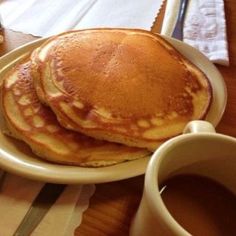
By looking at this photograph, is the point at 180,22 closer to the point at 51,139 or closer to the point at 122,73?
the point at 122,73

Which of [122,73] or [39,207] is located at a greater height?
[122,73]

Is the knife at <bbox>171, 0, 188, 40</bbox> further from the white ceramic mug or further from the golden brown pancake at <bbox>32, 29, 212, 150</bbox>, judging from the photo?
the white ceramic mug

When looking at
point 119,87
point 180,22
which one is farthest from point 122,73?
point 180,22

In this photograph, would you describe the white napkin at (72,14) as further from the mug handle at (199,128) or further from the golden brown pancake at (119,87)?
the mug handle at (199,128)

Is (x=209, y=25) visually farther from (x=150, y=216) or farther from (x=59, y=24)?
(x=150, y=216)

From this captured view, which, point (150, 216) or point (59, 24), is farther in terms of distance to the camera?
point (59, 24)

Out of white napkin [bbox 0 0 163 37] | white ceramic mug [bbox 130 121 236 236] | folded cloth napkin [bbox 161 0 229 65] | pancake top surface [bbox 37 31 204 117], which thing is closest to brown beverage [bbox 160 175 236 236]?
white ceramic mug [bbox 130 121 236 236]

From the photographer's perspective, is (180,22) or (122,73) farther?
(180,22)

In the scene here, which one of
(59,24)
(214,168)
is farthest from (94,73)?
(59,24)
